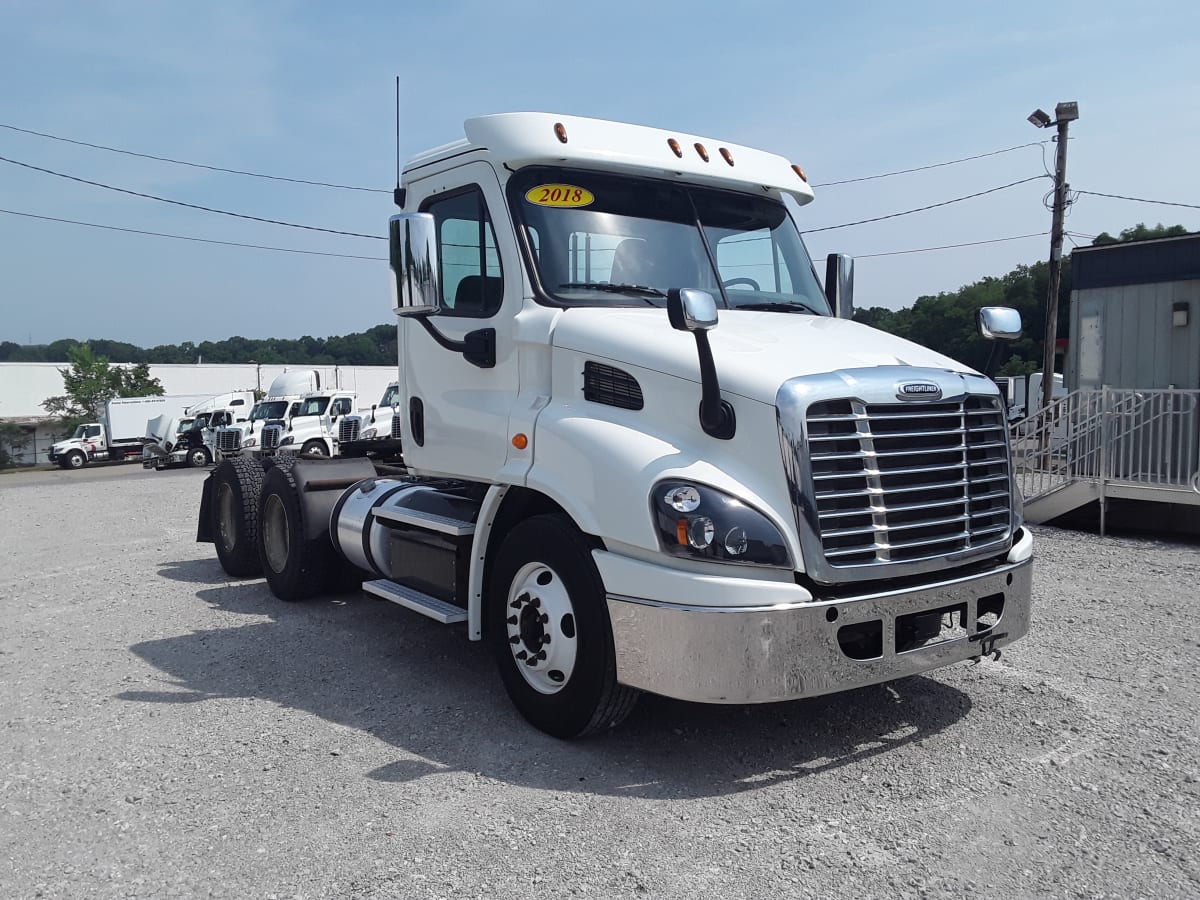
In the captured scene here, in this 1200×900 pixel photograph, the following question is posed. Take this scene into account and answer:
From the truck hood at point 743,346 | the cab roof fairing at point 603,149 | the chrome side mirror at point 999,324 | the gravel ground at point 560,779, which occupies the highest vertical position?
the cab roof fairing at point 603,149

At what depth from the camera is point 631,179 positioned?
5.22 meters

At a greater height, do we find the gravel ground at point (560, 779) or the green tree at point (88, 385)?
the green tree at point (88, 385)

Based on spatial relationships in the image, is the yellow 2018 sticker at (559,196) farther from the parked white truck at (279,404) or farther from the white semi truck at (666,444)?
the parked white truck at (279,404)

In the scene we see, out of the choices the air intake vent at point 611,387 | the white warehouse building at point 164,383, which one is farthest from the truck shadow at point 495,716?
the white warehouse building at point 164,383

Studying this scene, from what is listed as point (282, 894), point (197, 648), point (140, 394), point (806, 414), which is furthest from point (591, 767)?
point (140, 394)

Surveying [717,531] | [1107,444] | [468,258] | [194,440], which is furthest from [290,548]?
[194,440]

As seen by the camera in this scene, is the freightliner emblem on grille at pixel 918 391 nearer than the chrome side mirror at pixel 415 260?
Yes

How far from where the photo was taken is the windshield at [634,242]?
16.4ft

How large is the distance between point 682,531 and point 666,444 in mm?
463

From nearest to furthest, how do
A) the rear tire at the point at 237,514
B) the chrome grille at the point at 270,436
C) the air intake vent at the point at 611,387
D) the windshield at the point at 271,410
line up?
the air intake vent at the point at 611,387, the rear tire at the point at 237,514, the chrome grille at the point at 270,436, the windshield at the point at 271,410

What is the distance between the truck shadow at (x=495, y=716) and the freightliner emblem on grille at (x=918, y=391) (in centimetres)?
162

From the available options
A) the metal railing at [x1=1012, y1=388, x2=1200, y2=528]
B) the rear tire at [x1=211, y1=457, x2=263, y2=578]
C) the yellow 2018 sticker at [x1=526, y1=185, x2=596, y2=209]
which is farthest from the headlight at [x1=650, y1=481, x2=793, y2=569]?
the metal railing at [x1=1012, y1=388, x2=1200, y2=528]

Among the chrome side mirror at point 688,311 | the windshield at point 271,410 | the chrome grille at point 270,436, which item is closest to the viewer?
the chrome side mirror at point 688,311

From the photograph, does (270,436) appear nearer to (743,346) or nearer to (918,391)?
(743,346)
